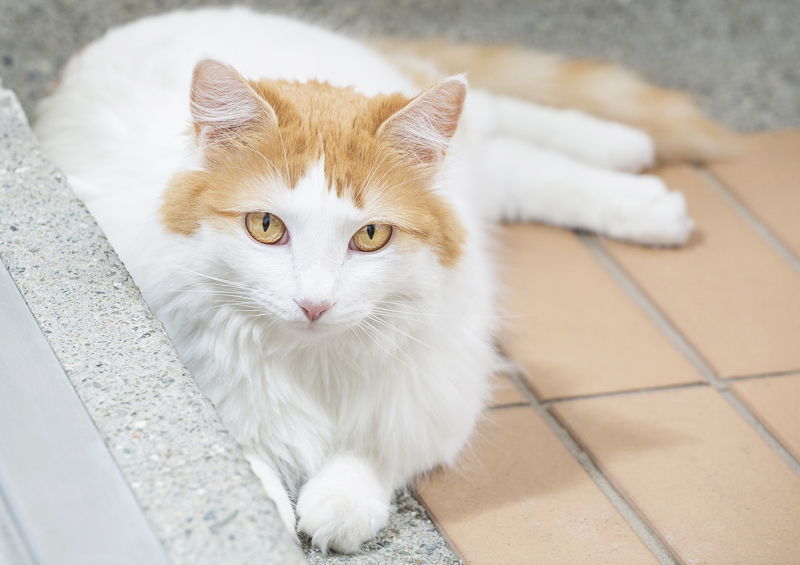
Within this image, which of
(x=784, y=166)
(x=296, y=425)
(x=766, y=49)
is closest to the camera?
(x=296, y=425)

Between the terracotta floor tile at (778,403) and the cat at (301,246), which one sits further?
the terracotta floor tile at (778,403)

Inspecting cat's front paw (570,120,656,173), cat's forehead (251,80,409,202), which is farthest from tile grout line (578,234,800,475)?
cat's forehead (251,80,409,202)

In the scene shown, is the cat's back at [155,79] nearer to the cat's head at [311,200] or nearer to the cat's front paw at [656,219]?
the cat's head at [311,200]

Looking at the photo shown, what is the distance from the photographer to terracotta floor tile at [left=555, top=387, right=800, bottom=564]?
1649 mm

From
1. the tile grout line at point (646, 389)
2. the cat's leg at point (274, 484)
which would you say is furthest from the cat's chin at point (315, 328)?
the tile grout line at point (646, 389)

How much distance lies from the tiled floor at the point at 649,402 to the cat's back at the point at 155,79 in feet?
2.03

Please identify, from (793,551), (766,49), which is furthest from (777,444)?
(766,49)

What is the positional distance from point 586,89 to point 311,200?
144 centimetres

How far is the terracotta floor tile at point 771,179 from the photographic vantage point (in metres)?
2.48

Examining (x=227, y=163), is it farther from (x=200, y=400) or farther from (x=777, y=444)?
(x=777, y=444)

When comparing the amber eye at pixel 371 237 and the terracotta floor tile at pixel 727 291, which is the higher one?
the amber eye at pixel 371 237

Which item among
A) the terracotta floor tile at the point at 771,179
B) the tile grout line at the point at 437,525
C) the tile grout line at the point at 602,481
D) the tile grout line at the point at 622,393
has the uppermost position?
the terracotta floor tile at the point at 771,179

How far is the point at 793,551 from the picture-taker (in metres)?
1.62

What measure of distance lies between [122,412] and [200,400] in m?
0.10
